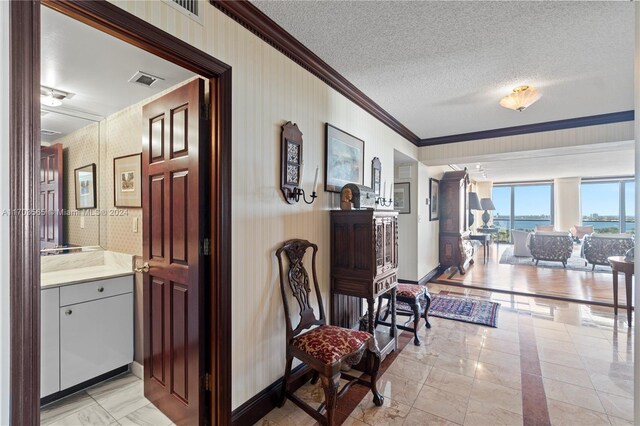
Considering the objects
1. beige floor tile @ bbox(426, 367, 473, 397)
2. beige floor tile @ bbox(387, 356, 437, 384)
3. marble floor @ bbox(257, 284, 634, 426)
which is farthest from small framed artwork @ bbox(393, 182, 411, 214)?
beige floor tile @ bbox(426, 367, 473, 397)

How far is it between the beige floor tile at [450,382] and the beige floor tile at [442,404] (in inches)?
2.3

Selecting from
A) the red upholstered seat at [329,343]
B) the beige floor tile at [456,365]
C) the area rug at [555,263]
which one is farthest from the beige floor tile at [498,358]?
the area rug at [555,263]

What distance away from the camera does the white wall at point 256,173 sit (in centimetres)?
174

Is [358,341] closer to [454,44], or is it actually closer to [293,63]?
[293,63]

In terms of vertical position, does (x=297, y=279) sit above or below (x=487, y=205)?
below

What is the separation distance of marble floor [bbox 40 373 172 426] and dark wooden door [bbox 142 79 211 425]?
0.09 metres

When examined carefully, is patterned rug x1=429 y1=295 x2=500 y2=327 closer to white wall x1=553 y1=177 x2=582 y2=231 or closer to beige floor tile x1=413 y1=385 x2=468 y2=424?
beige floor tile x1=413 y1=385 x2=468 y2=424

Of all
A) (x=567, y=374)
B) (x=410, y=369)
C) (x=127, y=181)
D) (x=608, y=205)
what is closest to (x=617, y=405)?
(x=567, y=374)

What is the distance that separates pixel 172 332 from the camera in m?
1.93

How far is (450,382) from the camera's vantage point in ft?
7.82

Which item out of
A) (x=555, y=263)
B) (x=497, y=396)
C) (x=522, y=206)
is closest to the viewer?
(x=497, y=396)

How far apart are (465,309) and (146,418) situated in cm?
386

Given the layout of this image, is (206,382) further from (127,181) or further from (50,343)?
(127,181)

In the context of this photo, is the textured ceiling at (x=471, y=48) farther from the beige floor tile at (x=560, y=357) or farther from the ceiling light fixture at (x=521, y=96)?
the beige floor tile at (x=560, y=357)
